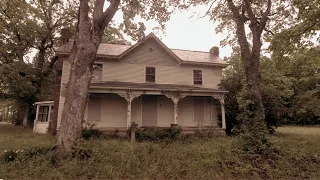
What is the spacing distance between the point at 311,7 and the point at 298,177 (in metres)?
6.52

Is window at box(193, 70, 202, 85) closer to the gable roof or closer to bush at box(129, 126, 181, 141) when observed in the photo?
the gable roof

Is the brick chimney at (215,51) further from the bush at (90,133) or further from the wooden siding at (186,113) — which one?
the bush at (90,133)

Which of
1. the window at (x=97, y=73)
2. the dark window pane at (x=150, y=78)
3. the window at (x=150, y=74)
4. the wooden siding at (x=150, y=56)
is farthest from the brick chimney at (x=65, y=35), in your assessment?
the dark window pane at (x=150, y=78)

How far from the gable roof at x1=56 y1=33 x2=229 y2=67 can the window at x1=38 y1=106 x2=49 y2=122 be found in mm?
5727

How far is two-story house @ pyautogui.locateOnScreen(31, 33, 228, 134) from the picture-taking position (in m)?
15.3

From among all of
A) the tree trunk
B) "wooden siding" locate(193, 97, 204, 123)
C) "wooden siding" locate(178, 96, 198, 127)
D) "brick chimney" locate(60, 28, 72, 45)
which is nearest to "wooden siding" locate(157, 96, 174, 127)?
"wooden siding" locate(178, 96, 198, 127)

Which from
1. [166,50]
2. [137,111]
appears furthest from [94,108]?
[166,50]

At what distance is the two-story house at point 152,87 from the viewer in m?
15.3

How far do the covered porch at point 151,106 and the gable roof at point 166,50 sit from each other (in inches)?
93.3

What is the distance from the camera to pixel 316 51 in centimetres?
1233

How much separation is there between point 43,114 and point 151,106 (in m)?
9.58

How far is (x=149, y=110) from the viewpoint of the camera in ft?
54.4

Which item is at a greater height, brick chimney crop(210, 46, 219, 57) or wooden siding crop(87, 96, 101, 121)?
brick chimney crop(210, 46, 219, 57)

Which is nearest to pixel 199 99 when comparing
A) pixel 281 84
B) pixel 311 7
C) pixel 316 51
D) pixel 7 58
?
pixel 316 51
